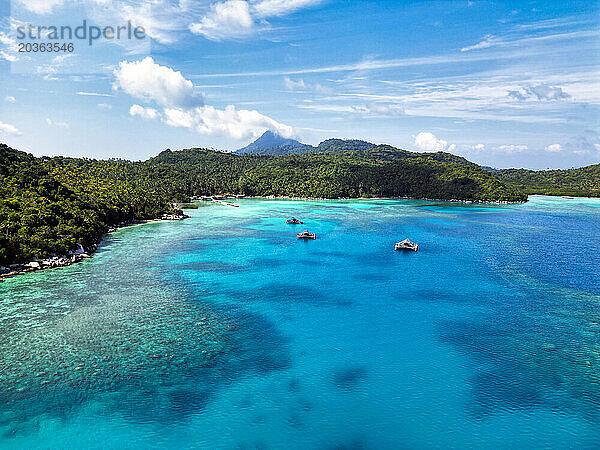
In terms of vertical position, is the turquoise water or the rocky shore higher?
the rocky shore

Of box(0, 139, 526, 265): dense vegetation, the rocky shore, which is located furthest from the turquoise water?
box(0, 139, 526, 265): dense vegetation

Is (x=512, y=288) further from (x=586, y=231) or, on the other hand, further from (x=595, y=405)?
(x=586, y=231)

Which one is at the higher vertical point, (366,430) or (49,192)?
(49,192)

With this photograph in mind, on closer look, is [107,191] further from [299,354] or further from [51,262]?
[299,354]

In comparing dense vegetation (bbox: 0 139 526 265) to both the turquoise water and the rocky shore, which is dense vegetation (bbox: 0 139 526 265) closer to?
the rocky shore

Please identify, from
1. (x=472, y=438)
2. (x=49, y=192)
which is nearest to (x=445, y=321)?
(x=472, y=438)

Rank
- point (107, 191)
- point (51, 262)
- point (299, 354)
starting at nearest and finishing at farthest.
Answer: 1. point (299, 354)
2. point (51, 262)
3. point (107, 191)

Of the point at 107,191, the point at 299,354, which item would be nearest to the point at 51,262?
the point at 299,354

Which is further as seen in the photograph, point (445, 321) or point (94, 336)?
point (445, 321)

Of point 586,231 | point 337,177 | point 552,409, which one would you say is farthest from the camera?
point 337,177
